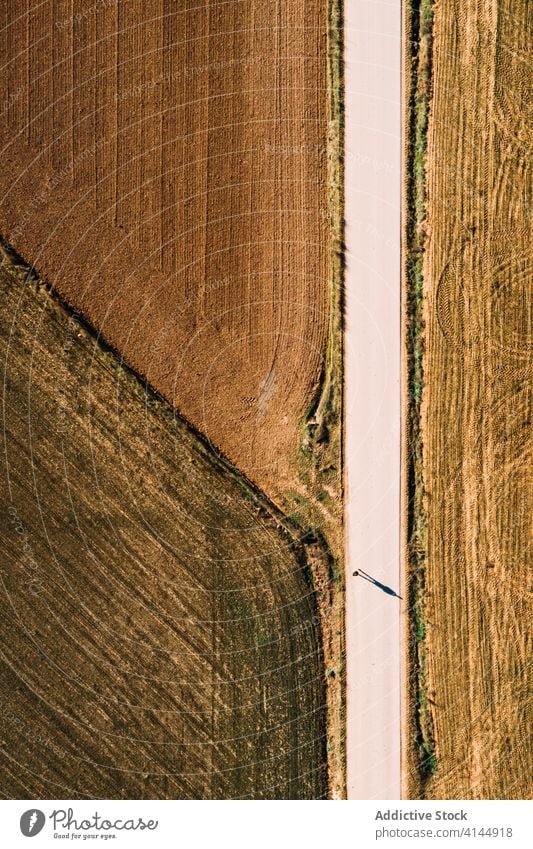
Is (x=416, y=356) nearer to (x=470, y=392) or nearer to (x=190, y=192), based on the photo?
(x=470, y=392)

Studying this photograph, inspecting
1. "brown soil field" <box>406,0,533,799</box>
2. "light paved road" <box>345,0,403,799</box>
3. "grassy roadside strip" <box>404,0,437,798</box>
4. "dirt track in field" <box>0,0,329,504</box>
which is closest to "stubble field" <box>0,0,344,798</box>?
"dirt track in field" <box>0,0,329,504</box>

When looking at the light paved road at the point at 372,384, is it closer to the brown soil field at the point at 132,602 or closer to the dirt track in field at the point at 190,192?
the dirt track in field at the point at 190,192

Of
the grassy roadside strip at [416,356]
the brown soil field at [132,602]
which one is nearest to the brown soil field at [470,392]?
the grassy roadside strip at [416,356]

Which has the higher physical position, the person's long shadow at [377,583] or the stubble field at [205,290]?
the stubble field at [205,290]
